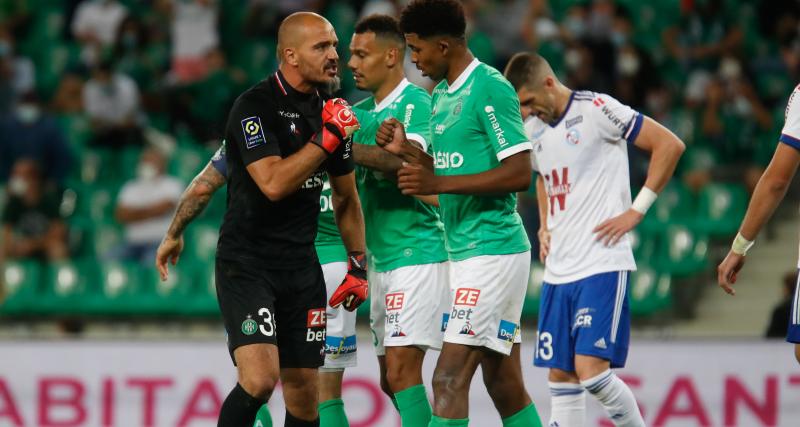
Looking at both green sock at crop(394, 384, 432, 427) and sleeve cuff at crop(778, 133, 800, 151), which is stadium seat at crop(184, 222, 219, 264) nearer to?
green sock at crop(394, 384, 432, 427)

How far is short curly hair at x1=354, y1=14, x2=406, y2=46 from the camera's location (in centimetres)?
700

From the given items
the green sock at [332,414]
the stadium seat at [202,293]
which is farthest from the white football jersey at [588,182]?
the stadium seat at [202,293]

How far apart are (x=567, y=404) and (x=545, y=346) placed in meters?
0.34

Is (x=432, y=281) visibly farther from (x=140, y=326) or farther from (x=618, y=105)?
(x=140, y=326)

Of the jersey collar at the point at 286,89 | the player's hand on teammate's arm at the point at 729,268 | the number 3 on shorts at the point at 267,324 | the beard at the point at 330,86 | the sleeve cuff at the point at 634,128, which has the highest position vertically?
the beard at the point at 330,86

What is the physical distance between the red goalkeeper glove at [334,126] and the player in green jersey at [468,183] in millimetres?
243

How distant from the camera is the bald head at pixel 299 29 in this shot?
20.0ft

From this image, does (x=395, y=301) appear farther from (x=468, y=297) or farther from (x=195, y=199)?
(x=195, y=199)

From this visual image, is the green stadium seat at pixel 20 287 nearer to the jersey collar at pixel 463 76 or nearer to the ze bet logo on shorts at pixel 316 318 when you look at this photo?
the ze bet logo on shorts at pixel 316 318

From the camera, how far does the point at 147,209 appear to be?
1228 cm

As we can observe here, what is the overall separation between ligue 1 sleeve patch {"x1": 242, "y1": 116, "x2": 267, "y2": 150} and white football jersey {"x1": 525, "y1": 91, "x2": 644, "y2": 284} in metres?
1.93

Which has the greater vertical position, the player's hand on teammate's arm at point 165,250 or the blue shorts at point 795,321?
the player's hand on teammate's arm at point 165,250

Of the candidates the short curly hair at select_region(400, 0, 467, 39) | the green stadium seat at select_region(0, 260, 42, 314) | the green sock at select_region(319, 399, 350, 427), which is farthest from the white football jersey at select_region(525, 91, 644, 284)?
the green stadium seat at select_region(0, 260, 42, 314)

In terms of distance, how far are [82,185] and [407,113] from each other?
7.31 meters
